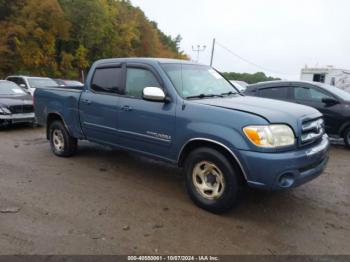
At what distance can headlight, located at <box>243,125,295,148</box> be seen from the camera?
3641mm

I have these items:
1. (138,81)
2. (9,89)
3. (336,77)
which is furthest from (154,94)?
(336,77)

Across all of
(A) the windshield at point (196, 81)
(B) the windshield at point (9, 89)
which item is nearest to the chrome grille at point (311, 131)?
(A) the windshield at point (196, 81)

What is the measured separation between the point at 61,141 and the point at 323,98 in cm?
629

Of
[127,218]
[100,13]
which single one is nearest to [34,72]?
[100,13]

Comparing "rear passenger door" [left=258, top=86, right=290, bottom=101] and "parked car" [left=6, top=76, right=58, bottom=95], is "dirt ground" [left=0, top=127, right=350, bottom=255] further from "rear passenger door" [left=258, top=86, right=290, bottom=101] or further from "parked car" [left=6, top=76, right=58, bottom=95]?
"parked car" [left=6, top=76, right=58, bottom=95]

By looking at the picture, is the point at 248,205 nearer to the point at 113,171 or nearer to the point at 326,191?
the point at 326,191

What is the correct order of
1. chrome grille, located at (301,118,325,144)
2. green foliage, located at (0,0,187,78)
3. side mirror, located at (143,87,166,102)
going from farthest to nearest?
green foliage, located at (0,0,187,78)
side mirror, located at (143,87,166,102)
chrome grille, located at (301,118,325,144)

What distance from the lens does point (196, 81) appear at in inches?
192

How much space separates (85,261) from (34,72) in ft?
102

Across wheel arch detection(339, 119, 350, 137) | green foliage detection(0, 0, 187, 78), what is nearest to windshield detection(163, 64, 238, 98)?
wheel arch detection(339, 119, 350, 137)

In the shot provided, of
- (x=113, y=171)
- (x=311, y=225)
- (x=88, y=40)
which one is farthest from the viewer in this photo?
(x=88, y=40)

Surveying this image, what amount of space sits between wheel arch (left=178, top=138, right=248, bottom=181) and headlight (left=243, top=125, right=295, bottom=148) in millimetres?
305

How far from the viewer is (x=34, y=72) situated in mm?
30891

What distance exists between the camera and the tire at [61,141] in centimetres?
637
